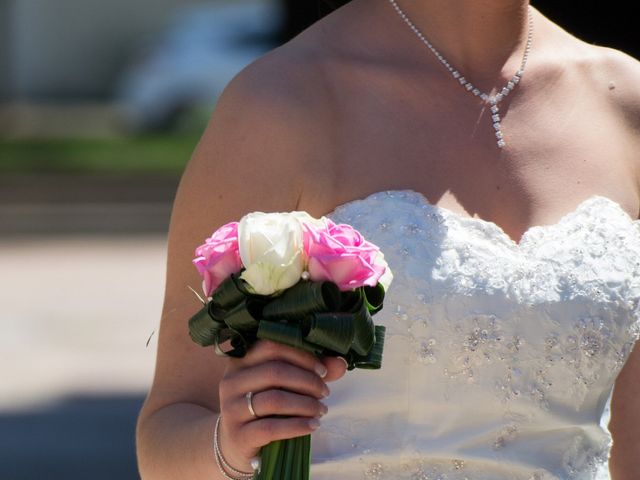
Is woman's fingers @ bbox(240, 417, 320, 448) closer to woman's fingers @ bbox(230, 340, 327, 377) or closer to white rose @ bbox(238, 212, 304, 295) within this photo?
woman's fingers @ bbox(230, 340, 327, 377)

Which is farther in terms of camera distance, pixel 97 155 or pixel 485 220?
pixel 97 155

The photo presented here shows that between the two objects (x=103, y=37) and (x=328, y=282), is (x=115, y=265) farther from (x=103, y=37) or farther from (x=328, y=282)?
(x=103, y=37)

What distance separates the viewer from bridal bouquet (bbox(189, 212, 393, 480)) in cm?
185

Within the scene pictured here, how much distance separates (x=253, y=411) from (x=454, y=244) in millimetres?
595

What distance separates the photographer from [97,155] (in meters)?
18.2

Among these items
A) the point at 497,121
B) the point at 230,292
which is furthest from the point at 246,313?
the point at 497,121

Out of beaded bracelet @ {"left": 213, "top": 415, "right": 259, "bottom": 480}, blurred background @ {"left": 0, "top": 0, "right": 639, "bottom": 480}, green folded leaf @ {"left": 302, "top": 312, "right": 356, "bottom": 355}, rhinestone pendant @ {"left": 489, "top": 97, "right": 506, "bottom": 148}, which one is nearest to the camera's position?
green folded leaf @ {"left": 302, "top": 312, "right": 356, "bottom": 355}

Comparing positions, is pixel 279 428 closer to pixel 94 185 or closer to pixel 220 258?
pixel 220 258

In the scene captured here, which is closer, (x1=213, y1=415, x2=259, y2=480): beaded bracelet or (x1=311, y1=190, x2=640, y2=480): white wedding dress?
(x1=213, y1=415, x2=259, y2=480): beaded bracelet

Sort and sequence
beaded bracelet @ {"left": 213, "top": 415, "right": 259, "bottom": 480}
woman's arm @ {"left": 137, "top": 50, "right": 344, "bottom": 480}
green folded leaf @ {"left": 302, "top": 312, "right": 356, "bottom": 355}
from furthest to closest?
woman's arm @ {"left": 137, "top": 50, "right": 344, "bottom": 480} < beaded bracelet @ {"left": 213, "top": 415, "right": 259, "bottom": 480} < green folded leaf @ {"left": 302, "top": 312, "right": 356, "bottom": 355}

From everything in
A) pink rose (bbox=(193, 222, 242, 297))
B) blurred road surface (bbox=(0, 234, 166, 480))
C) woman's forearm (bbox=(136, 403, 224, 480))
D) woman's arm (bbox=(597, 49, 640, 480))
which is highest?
Result: pink rose (bbox=(193, 222, 242, 297))

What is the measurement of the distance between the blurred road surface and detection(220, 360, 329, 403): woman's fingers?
5743mm

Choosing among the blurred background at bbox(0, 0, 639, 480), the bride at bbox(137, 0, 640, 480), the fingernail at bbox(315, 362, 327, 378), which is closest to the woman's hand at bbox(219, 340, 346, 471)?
the fingernail at bbox(315, 362, 327, 378)

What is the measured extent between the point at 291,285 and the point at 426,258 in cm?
51
